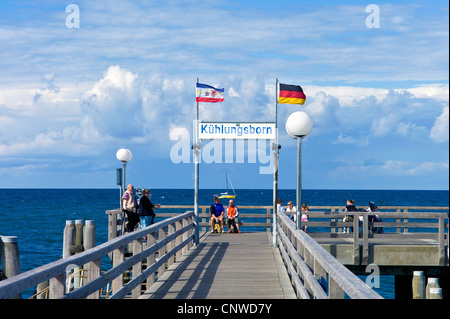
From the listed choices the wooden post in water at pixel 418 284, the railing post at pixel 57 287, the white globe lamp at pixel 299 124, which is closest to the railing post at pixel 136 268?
the railing post at pixel 57 287

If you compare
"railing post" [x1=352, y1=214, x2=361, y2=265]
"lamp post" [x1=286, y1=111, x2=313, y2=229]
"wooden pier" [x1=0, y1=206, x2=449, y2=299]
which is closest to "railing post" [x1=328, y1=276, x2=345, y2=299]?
"wooden pier" [x1=0, y1=206, x2=449, y2=299]

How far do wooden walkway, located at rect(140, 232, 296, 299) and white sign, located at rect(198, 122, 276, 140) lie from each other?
3151 millimetres

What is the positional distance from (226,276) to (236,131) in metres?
6.26

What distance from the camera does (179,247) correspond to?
14.5m

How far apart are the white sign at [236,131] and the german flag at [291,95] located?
812 millimetres

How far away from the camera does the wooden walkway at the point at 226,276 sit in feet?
32.9

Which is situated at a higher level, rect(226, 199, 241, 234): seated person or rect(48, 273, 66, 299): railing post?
rect(48, 273, 66, 299): railing post

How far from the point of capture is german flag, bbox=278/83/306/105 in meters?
17.2

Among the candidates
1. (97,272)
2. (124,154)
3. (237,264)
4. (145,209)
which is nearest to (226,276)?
(237,264)

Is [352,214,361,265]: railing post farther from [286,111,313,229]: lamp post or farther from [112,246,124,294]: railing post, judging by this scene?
[112,246,124,294]: railing post

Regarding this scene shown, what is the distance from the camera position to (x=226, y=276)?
12.0m

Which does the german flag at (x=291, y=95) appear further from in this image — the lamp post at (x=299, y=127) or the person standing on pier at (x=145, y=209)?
the lamp post at (x=299, y=127)

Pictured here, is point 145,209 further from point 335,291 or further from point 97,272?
point 335,291
